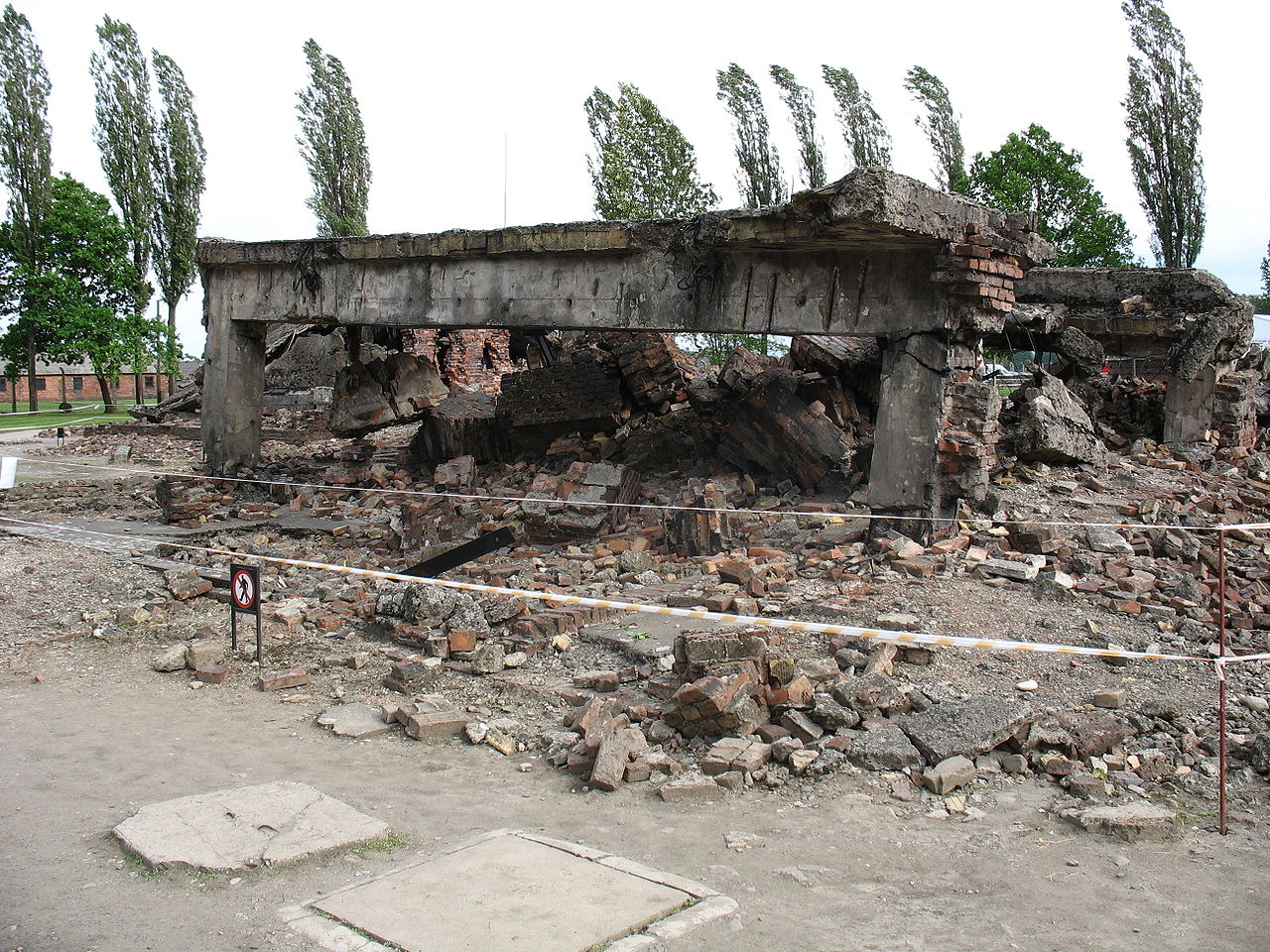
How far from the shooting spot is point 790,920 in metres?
3.29

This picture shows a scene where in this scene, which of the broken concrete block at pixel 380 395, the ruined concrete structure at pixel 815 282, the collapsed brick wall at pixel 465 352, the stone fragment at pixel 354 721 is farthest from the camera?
the collapsed brick wall at pixel 465 352

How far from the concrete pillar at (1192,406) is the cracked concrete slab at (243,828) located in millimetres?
12779

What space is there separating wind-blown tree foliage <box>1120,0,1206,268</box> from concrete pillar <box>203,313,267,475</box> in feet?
83.6

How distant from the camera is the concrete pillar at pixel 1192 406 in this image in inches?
532

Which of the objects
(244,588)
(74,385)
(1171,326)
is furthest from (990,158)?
(74,385)

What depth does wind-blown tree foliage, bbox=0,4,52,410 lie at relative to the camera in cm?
3388

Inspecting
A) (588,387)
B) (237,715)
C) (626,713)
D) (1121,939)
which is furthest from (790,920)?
(588,387)

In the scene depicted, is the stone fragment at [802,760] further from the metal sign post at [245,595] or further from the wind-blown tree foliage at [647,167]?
the wind-blown tree foliage at [647,167]

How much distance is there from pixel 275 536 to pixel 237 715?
17.8 feet

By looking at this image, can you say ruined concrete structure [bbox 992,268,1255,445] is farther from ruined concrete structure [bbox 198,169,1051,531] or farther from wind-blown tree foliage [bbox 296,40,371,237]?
wind-blown tree foliage [bbox 296,40,371,237]

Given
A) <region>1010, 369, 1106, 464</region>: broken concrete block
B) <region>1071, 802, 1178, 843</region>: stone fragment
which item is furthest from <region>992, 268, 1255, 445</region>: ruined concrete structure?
<region>1071, 802, 1178, 843</region>: stone fragment

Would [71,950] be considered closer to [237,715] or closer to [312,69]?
Answer: [237,715]

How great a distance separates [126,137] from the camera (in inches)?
1444

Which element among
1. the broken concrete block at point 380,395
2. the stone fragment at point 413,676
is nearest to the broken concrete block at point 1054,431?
the stone fragment at point 413,676
